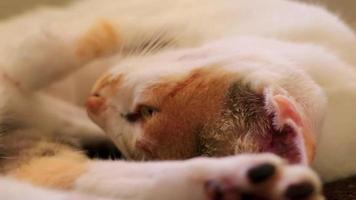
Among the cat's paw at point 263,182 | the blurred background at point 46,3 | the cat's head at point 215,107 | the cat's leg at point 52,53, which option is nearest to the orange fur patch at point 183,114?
the cat's head at point 215,107

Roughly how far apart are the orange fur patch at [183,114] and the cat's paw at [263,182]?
122 millimetres

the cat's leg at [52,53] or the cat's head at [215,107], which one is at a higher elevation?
the cat's leg at [52,53]

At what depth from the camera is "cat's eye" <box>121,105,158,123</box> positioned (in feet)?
2.20

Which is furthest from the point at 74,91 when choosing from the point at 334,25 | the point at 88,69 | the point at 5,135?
the point at 334,25

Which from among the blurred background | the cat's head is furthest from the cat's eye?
the blurred background

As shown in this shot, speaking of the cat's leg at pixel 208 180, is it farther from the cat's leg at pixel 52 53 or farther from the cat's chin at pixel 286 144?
the cat's leg at pixel 52 53

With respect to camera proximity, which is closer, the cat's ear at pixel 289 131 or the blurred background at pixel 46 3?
the cat's ear at pixel 289 131

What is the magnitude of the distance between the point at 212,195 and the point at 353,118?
36cm

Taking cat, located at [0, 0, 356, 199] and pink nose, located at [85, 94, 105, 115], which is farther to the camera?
pink nose, located at [85, 94, 105, 115]

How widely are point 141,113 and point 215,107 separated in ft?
0.30

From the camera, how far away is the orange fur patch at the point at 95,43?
0.87 meters

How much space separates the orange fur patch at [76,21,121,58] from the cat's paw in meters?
0.39

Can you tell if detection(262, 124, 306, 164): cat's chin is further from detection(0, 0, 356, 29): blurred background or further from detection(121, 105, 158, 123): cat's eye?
detection(0, 0, 356, 29): blurred background

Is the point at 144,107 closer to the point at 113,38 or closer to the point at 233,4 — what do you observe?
the point at 113,38
